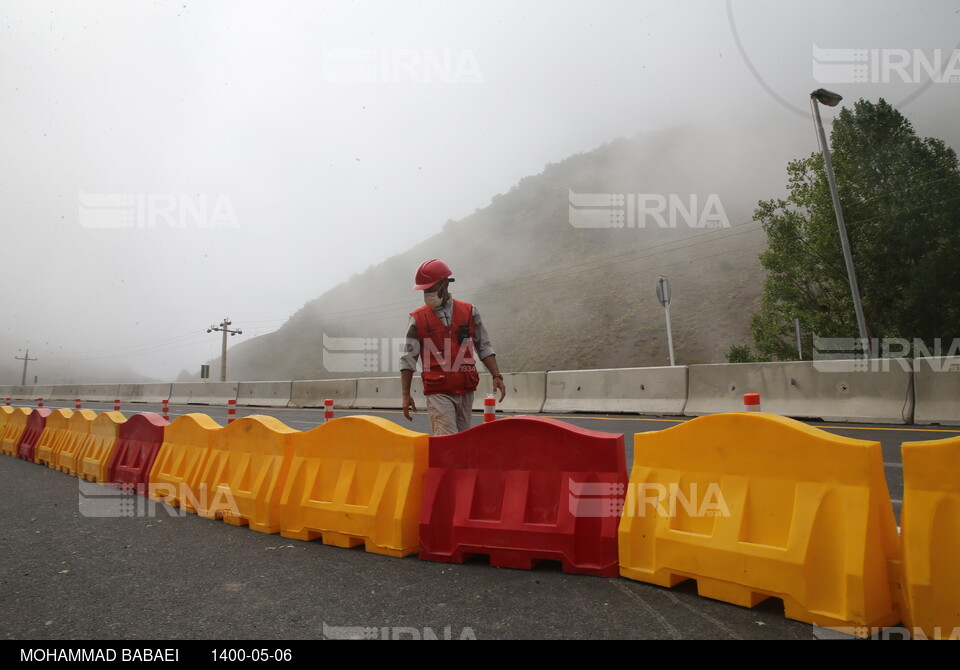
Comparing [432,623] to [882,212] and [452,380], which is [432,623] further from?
[882,212]

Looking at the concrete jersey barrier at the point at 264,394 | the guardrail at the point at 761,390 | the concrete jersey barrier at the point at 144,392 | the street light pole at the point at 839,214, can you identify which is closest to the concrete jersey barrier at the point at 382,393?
the guardrail at the point at 761,390

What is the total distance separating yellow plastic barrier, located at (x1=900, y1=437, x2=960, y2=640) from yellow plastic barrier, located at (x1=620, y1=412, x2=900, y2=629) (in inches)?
4.9

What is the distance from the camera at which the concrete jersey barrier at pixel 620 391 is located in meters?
12.6

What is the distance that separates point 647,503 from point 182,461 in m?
4.49

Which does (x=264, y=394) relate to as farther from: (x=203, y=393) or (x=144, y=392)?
(x=144, y=392)

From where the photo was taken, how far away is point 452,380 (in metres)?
4.65

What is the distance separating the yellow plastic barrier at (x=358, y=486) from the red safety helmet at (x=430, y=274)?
3.74ft

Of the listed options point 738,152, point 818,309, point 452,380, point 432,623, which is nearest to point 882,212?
point 818,309

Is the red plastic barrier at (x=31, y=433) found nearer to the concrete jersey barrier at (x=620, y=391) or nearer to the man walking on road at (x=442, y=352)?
the man walking on road at (x=442, y=352)

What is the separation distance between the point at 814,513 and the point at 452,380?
2655mm

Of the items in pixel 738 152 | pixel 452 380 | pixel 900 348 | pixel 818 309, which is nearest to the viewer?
pixel 452 380

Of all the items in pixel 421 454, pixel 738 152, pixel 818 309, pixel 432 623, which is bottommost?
pixel 432 623

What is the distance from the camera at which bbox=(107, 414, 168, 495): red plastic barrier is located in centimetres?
625

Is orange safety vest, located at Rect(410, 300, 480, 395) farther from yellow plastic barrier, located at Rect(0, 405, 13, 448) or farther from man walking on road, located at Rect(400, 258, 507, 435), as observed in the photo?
yellow plastic barrier, located at Rect(0, 405, 13, 448)
